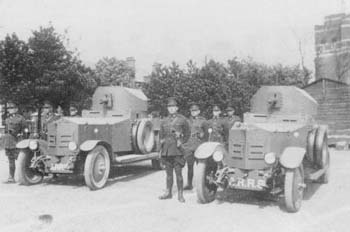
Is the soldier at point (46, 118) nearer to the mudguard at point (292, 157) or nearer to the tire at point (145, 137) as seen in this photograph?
the tire at point (145, 137)

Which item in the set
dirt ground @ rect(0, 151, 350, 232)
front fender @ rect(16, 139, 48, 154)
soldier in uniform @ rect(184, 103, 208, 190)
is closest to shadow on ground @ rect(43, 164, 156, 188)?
dirt ground @ rect(0, 151, 350, 232)

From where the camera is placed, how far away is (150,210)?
7371 mm

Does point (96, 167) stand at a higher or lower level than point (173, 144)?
lower

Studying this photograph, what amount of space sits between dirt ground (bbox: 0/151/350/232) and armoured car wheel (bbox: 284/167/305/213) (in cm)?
14

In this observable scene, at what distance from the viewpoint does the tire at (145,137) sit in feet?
37.6

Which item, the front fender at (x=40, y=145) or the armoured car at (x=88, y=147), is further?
the front fender at (x=40, y=145)

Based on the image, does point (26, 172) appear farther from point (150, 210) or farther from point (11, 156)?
point (150, 210)

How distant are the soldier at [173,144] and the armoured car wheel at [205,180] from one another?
1.30 feet

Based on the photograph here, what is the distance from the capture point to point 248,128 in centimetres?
810

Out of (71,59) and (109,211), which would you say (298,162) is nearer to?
(109,211)

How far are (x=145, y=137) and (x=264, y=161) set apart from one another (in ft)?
15.4

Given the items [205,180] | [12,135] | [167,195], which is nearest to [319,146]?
[205,180]

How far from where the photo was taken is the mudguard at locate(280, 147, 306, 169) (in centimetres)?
725

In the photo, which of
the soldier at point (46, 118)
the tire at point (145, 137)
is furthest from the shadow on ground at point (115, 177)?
the soldier at point (46, 118)
